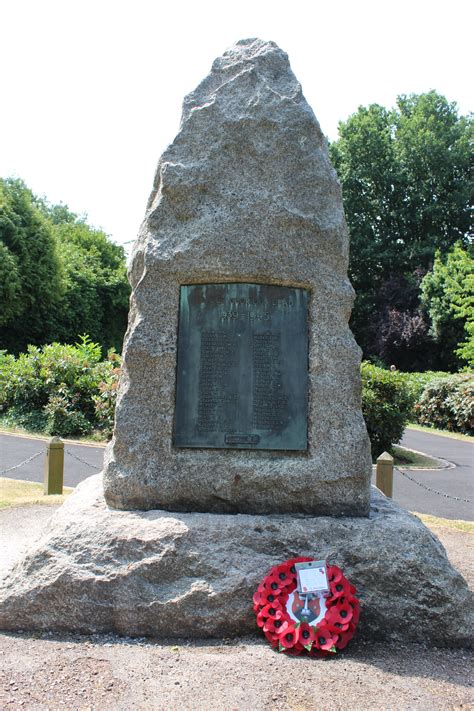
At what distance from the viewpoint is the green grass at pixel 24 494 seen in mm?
7454

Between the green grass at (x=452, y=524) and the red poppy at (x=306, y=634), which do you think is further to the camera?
the green grass at (x=452, y=524)

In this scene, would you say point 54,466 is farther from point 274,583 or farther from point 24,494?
point 274,583

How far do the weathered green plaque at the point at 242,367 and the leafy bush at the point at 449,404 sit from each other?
17.0m

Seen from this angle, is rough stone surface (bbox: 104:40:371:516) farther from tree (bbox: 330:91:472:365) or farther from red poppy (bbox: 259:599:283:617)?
tree (bbox: 330:91:472:365)

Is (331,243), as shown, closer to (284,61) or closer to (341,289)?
(341,289)

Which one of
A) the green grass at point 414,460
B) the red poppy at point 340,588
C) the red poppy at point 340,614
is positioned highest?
the red poppy at point 340,588

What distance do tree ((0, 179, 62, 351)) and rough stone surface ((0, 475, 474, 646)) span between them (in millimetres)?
22289

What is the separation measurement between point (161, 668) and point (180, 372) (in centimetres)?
193

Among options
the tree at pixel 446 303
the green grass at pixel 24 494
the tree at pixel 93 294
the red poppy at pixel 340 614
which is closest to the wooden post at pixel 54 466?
the green grass at pixel 24 494

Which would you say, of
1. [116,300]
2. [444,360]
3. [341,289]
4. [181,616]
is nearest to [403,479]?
[341,289]

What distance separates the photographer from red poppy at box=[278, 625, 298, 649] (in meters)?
3.65

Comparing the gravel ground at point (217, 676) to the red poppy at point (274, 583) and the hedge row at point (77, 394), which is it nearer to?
the red poppy at point (274, 583)

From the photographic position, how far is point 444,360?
32531mm

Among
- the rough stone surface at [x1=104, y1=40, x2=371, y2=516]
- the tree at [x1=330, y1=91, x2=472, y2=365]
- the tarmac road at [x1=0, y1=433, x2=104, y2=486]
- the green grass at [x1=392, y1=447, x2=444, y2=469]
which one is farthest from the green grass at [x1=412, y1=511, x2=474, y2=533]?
the tree at [x1=330, y1=91, x2=472, y2=365]
